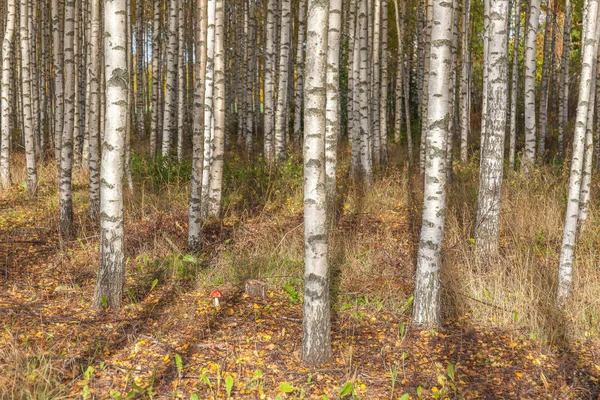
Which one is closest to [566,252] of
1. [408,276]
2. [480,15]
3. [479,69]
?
[408,276]

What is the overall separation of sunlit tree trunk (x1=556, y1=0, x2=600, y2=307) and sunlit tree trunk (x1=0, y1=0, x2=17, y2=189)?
849 centimetres

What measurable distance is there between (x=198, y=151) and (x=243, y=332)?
2694mm

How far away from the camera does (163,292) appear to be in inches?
198

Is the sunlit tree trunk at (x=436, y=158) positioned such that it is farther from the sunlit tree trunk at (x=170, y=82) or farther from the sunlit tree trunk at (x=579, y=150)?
the sunlit tree trunk at (x=170, y=82)

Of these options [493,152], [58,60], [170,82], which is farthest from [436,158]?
[58,60]

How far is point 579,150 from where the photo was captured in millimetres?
4477

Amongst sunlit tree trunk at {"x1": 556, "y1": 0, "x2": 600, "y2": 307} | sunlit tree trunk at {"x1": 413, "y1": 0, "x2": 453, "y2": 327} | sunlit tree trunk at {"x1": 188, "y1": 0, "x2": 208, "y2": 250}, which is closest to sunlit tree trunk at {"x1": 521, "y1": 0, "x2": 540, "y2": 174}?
sunlit tree trunk at {"x1": 556, "y1": 0, "x2": 600, "y2": 307}

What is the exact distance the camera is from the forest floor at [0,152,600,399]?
345cm

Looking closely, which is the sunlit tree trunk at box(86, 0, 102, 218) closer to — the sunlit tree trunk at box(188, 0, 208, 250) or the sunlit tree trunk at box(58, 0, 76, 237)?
the sunlit tree trunk at box(58, 0, 76, 237)

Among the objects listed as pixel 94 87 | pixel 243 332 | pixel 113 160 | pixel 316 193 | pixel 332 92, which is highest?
pixel 94 87

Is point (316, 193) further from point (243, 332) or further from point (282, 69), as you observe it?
point (282, 69)

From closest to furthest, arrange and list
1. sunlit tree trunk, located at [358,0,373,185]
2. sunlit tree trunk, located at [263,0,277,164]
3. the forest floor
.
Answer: the forest floor, sunlit tree trunk, located at [358,0,373,185], sunlit tree trunk, located at [263,0,277,164]

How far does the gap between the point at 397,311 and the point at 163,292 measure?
2.26m

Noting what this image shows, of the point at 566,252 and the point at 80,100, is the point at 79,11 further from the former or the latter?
the point at 566,252
